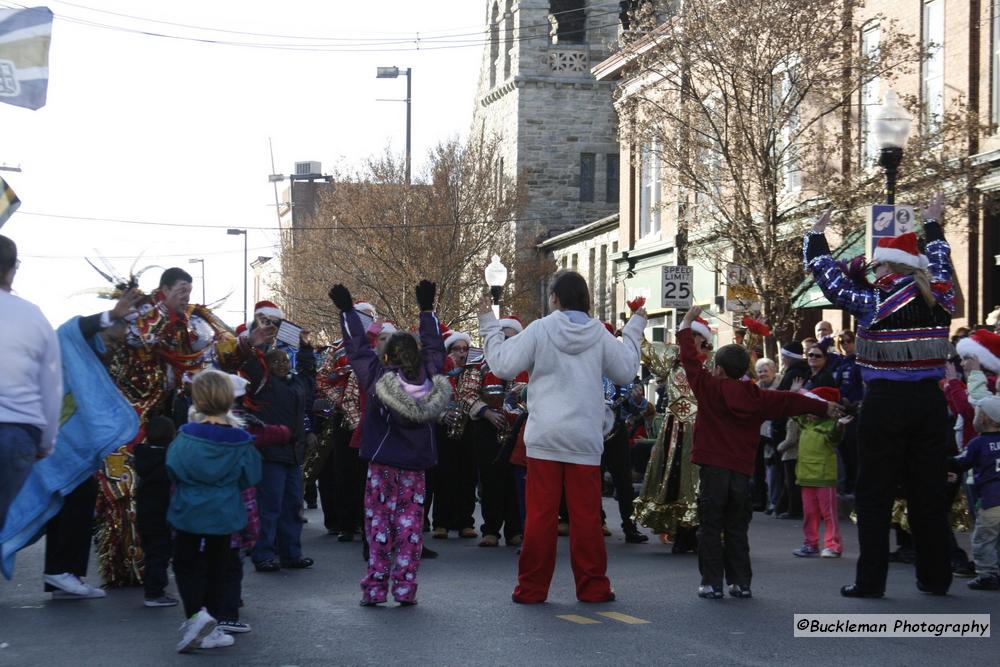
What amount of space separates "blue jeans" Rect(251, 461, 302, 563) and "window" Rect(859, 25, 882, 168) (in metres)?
13.6

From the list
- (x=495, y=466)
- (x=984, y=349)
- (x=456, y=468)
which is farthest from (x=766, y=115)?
(x=984, y=349)

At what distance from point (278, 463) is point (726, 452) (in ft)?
11.3

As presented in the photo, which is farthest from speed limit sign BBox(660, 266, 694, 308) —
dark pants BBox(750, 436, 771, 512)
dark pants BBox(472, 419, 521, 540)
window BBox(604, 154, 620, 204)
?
window BBox(604, 154, 620, 204)

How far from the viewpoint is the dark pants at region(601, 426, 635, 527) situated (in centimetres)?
1400

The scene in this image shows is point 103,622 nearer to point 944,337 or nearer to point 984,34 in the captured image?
point 944,337

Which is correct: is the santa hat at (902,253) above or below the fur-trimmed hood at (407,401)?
above

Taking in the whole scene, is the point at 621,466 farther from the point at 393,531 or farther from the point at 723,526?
the point at 393,531

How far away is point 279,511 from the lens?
454 inches

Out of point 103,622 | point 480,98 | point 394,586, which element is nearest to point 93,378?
point 103,622

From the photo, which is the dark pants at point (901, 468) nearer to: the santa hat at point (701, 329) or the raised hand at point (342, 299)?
the santa hat at point (701, 329)

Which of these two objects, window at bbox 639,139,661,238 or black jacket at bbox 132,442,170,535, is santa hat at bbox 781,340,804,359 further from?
window at bbox 639,139,661,238

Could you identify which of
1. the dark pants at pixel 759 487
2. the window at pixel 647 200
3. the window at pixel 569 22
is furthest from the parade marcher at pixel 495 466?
the window at pixel 569 22

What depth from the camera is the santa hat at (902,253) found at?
9312 mm

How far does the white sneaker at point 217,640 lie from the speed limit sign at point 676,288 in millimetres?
16744
